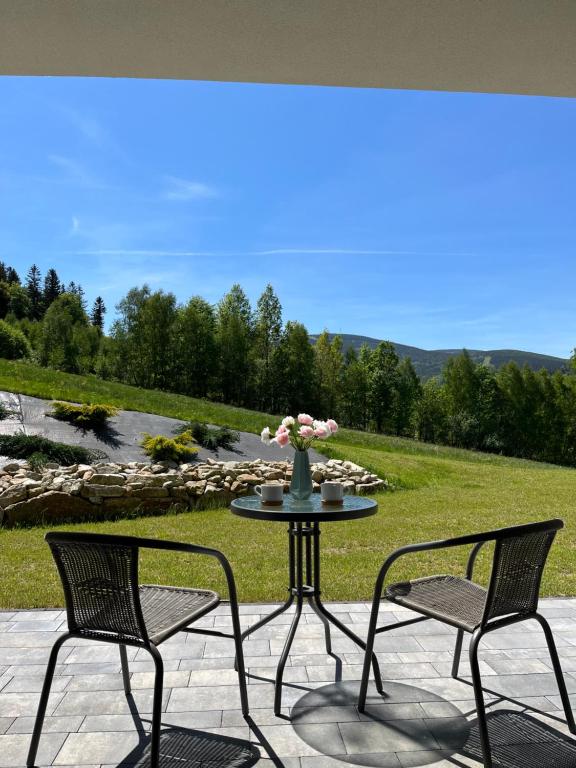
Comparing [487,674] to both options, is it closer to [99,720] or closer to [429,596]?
[429,596]

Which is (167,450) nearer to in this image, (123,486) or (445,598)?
(123,486)

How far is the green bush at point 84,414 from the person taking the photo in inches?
408

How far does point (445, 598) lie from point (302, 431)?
3.52 feet

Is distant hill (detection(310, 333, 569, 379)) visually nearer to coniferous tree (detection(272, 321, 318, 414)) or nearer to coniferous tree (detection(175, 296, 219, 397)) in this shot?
coniferous tree (detection(272, 321, 318, 414))

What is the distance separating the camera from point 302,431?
3055 mm

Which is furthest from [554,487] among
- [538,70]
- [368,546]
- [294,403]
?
[294,403]

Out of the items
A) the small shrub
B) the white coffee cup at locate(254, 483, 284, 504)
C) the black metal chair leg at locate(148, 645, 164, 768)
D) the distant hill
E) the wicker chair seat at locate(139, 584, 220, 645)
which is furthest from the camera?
the distant hill

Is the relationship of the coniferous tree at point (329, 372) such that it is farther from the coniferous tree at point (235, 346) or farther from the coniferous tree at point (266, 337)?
the coniferous tree at point (235, 346)

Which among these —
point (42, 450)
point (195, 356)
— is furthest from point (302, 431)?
point (195, 356)

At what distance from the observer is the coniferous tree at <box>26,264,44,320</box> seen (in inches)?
2405

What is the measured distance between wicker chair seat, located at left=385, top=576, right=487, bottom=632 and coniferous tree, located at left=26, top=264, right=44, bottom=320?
6409 centimetres

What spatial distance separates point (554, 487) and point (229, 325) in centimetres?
2435

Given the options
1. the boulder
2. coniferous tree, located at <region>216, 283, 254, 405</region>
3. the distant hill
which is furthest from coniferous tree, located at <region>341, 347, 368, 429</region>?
the distant hill

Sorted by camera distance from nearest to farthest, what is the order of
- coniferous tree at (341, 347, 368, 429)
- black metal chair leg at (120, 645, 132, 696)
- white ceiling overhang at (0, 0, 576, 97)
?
1. white ceiling overhang at (0, 0, 576, 97)
2. black metal chair leg at (120, 645, 132, 696)
3. coniferous tree at (341, 347, 368, 429)
